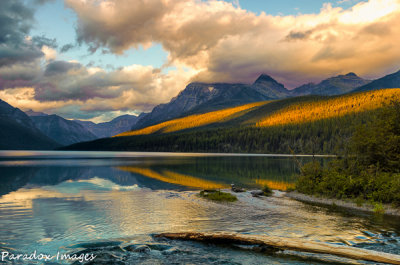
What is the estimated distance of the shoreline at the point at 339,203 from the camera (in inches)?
1030

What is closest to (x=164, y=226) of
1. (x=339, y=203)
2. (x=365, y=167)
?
(x=339, y=203)

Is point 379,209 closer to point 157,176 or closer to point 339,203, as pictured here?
point 339,203

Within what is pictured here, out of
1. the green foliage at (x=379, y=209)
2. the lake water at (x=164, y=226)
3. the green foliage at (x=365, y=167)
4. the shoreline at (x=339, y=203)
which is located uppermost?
the green foliage at (x=365, y=167)

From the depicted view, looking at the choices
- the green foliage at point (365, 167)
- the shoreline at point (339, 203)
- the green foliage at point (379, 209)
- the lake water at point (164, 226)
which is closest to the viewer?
the lake water at point (164, 226)

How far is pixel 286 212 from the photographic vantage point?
1030 inches

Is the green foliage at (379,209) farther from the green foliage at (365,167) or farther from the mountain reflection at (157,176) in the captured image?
the mountain reflection at (157,176)

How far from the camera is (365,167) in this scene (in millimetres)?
34312

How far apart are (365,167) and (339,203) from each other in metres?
6.80

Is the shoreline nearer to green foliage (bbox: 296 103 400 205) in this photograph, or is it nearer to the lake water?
green foliage (bbox: 296 103 400 205)

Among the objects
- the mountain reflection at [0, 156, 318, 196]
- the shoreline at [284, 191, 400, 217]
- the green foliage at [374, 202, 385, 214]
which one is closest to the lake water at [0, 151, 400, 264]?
the green foliage at [374, 202, 385, 214]

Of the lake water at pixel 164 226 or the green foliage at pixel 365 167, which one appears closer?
the lake water at pixel 164 226

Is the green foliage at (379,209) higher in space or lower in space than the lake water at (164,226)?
lower

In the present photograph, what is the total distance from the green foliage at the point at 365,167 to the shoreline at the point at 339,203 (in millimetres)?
836

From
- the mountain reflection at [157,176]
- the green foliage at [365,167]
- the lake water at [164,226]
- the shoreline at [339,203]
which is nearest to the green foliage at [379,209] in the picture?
the shoreline at [339,203]
